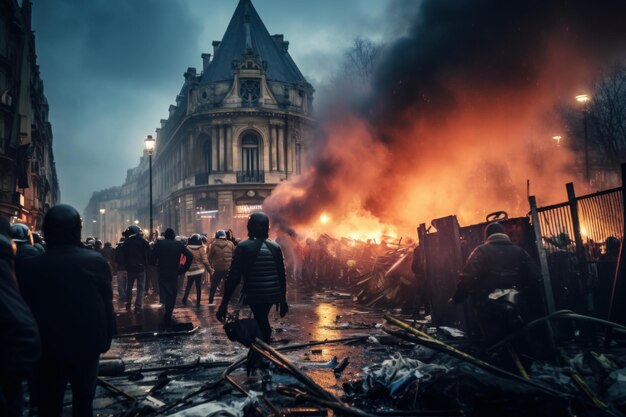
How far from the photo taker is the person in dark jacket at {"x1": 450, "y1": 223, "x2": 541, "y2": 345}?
4668 millimetres

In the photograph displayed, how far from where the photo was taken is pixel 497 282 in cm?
480

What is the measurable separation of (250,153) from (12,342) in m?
34.8

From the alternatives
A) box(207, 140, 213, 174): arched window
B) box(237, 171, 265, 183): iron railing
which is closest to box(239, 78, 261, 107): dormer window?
box(207, 140, 213, 174): arched window

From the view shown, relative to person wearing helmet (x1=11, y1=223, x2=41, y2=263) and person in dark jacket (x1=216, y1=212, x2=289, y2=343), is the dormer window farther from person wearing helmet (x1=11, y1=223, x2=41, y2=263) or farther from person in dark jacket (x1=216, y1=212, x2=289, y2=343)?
person wearing helmet (x1=11, y1=223, x2=41, y2=263)

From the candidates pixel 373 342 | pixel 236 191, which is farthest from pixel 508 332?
pixel 236 191

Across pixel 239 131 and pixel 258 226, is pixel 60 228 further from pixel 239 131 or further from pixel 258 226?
pixel 239 131

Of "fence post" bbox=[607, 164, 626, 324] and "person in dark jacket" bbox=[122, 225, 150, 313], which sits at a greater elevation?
"person in dark jacket" bbox=[122, 225, 150, 313]

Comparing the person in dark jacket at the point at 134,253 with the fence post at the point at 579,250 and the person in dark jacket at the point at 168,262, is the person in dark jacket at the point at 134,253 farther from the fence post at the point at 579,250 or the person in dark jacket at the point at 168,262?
the fence post at the point at 579,250

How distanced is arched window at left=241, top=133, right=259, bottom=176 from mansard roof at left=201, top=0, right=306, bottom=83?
5307 millimetres

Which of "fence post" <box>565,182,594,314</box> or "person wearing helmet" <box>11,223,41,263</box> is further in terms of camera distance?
"fence post" <box>565,182,594,314</box>

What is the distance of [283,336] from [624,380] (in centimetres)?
491

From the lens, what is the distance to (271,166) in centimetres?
3581

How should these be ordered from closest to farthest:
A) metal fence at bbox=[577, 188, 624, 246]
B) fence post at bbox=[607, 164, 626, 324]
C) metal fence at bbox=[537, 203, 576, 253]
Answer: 1. fence post at bbox=[607, 164, 626, 324]
2. metal fence at bbox=[577, 188, 624, 246]
3. metal fence at bbox=[537, 203, 576, 253]

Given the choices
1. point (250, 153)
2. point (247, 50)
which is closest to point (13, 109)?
point (250, 153)
